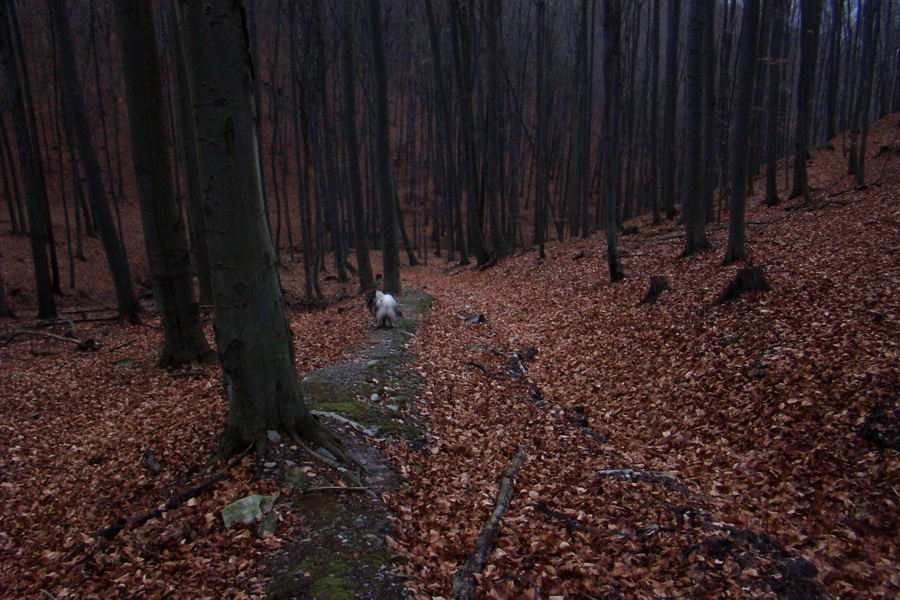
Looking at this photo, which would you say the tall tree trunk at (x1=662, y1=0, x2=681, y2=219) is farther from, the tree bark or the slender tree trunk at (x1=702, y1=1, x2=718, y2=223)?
the slender tree trunk at (x1=702, y1=1, x2=718, y2=223)

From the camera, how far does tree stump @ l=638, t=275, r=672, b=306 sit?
10.1m

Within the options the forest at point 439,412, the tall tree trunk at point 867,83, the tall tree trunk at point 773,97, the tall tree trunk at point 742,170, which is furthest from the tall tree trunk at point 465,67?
the tall tree trunk at point 867,83

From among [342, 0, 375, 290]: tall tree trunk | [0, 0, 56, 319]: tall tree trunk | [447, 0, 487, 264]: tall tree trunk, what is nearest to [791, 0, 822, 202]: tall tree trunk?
[447, 0, 487, 264]: tall tree trunk

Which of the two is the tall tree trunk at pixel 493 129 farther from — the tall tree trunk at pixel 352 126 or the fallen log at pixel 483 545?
the fallen log at pixel 483 545

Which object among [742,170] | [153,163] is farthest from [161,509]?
[742,170]

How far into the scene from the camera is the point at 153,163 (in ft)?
25.4

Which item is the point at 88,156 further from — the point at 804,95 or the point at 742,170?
the point at 804,95

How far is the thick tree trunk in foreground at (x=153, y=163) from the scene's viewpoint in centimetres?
751

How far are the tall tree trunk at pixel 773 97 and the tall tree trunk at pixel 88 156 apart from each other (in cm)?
1835

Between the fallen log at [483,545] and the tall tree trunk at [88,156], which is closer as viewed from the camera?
the fallen log at [483,545]

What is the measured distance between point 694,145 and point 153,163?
459 inches

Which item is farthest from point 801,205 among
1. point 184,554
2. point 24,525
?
point 24,525

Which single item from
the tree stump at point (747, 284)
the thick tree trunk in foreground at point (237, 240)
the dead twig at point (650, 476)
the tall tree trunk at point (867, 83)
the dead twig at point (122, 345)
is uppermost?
the tall tree trunk at point (867, 83)

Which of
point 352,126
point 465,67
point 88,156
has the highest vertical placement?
point 465,67
